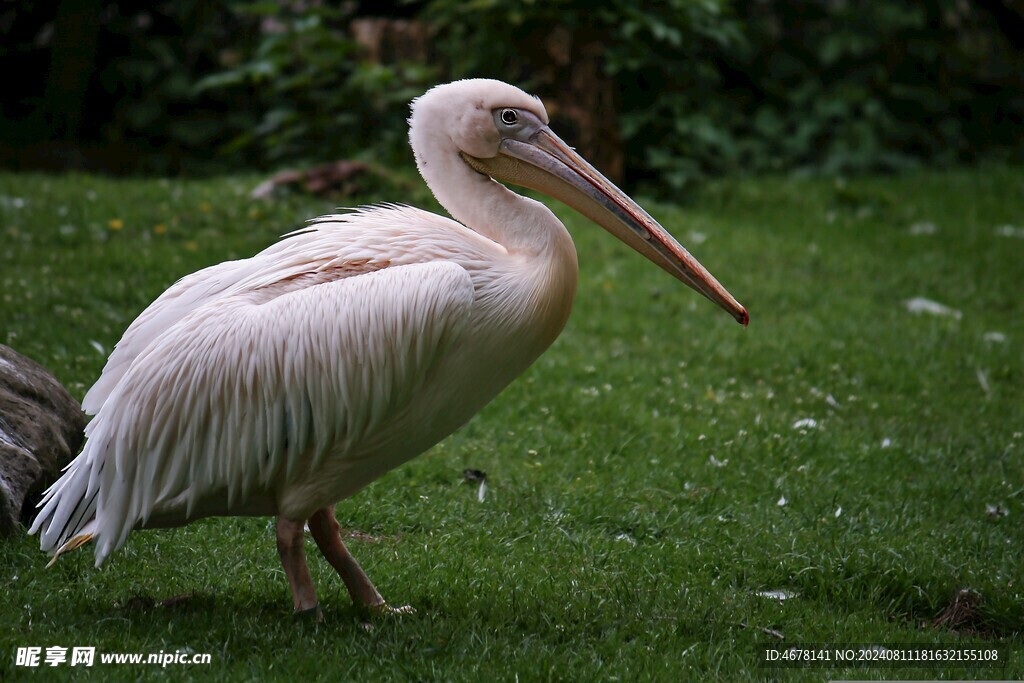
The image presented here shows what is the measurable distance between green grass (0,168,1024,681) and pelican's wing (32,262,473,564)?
0.47 m

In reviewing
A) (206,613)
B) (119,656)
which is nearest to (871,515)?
(206,613)

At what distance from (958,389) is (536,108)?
4114 mm

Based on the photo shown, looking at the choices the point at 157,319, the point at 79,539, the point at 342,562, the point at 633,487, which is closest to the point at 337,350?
the point at 157,319

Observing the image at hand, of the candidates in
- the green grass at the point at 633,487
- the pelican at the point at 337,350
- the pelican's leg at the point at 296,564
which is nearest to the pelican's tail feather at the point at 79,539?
the pelican at the point at 337,350

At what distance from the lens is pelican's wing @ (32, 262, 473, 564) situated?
3584 mm

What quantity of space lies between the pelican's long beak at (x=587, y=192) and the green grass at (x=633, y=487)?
1295 millimetres

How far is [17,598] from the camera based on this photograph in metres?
3.87

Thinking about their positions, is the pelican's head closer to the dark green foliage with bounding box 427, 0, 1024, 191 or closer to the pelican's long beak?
the pelican's long beak

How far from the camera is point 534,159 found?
406 centimetres

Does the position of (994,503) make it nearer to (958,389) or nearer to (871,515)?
(871,515)

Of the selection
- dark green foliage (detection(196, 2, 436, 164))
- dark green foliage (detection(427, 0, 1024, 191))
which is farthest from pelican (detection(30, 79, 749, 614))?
dark green foliage (detection(427, 0, 1024, 191))

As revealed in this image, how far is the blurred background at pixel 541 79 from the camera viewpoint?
35.6 feet

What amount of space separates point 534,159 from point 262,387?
1302 mm

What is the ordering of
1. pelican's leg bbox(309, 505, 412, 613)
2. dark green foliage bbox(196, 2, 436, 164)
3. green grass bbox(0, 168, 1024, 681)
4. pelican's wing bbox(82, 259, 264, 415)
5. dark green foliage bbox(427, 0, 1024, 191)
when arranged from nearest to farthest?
green grass bbox(0, 168, 1024, 681), pelican's wing bbox(82, 259, 264, 415), pelican's leg bbox(309, 505, 412, 613), dark green foliage bbox(196, 2, 436, 164), dark green foliage bbox(427, 0, 1024, 191)
